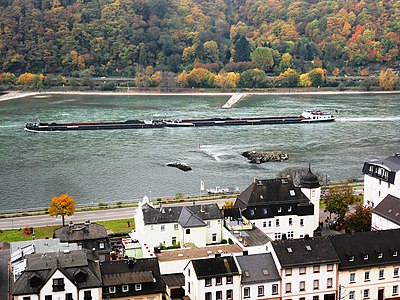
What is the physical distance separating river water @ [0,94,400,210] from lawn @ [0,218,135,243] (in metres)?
5.29

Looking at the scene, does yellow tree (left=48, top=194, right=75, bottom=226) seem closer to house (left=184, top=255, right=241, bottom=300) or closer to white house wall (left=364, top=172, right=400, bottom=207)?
house (left=184, top=255, right=241, bottom=300)

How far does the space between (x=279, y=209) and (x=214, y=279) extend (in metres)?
6.39

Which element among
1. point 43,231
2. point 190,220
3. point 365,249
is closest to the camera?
point 365,249

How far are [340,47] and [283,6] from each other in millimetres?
19228

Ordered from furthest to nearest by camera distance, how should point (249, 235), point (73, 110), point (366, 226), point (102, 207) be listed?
point (73, 110) < point (102, 207) < point (366, 226) < point (249, 235)

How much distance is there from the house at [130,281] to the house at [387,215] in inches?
317

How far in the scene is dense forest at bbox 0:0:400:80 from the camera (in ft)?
313

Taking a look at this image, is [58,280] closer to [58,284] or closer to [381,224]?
[58,284]

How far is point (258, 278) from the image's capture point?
17.2 metres

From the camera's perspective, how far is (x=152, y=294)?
16812 millimetres

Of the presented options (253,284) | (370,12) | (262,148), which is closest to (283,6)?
(370,12)

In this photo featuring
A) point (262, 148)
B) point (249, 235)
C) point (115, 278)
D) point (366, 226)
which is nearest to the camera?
point (115, 278)

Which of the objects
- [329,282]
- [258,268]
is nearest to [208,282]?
[258,268]

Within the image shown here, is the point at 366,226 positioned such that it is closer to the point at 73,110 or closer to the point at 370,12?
the point at 73,110
